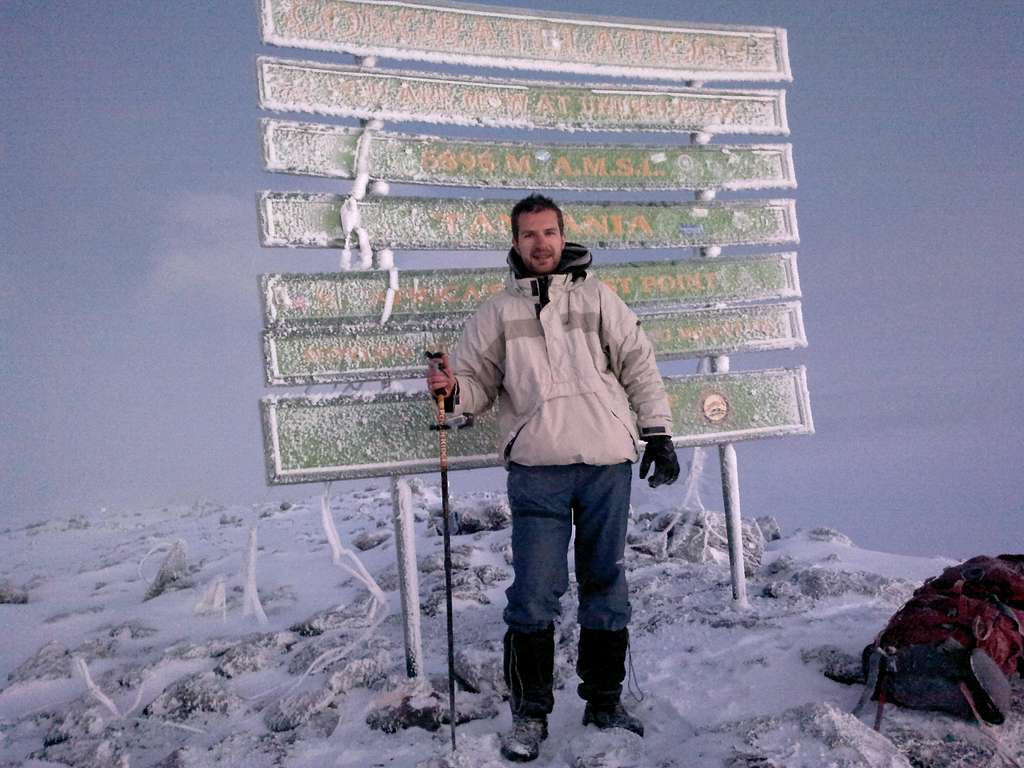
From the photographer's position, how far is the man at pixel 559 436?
163 inches

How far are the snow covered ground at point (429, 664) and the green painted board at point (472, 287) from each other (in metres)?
2.29

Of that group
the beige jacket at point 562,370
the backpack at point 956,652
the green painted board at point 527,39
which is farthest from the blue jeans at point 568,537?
the green painted board at point 527,39

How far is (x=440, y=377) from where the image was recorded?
14.0 ft

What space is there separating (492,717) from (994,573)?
299 cm

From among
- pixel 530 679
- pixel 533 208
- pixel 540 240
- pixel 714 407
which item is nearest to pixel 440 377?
pixel 540 240

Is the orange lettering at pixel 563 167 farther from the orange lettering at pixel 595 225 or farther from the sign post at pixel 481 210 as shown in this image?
the orange lettering at pixel 595 225

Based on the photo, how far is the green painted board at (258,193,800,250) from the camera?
5.18 meters

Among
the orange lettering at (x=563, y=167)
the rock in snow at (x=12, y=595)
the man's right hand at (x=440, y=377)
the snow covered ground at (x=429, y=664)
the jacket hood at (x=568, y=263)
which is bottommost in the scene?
the snow covered ground at (x=429, y=664)

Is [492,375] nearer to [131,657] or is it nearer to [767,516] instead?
[131,657]

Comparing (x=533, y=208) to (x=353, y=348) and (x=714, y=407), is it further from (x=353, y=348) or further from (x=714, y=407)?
(x=714, y=407)

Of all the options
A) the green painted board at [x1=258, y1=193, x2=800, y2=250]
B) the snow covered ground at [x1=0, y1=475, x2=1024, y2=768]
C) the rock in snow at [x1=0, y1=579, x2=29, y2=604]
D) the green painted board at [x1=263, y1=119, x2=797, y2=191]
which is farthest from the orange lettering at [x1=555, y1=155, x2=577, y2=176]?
the rock in snow at [x1=0, y1=579, x2=29, y2=604]

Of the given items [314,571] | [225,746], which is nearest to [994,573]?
[225,746]

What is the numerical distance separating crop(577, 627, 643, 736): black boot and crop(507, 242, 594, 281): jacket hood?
7.01 feet

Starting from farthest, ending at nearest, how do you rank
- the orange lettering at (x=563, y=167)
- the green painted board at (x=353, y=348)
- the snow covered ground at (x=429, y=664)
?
1. the orange lettering at (x=563, y=167)
2. the green painted board at (x=353, y=348)
3. the snow covered ground at (x=429, y=664)
